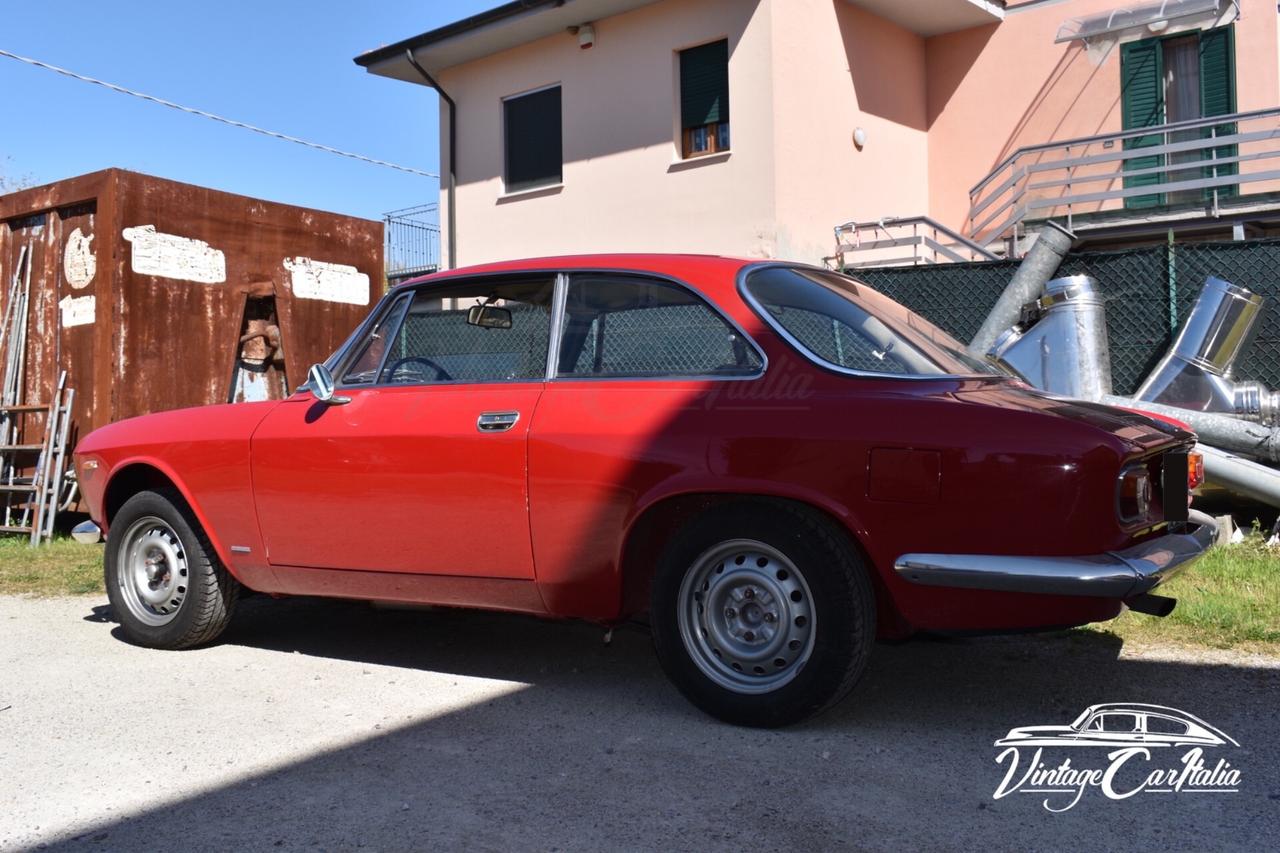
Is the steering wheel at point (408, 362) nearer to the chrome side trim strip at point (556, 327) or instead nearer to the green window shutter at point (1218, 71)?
the chrome side trim strip at point (556, 327)

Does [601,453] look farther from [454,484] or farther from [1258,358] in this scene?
[1258,358]

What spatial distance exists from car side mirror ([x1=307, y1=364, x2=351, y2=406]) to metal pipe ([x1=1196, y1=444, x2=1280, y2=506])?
4.82 metres

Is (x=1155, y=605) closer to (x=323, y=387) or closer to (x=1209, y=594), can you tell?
(x=1209, y=594)

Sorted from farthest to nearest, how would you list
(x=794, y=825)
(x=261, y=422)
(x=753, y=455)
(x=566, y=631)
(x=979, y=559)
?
(x=566, y=631)
(x=261, y=422)
(x=753, y=455)
(x=979, y=559)
(x=794, y=825)

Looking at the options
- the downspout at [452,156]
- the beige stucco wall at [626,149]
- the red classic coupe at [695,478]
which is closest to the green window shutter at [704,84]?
the beige stucco wall at [626,149]

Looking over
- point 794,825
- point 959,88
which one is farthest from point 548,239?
point 794,825

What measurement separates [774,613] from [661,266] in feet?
4.33

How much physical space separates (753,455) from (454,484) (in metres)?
1.16

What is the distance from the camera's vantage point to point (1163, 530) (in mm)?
3652

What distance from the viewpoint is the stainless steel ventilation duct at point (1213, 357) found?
7492 mm

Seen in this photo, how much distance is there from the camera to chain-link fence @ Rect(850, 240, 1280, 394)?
784 cm

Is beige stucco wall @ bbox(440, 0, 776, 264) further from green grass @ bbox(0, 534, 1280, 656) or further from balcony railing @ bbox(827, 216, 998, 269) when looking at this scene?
green grass @ bbox(0, 534, 1280, 656)

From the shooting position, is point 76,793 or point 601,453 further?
point 601,453

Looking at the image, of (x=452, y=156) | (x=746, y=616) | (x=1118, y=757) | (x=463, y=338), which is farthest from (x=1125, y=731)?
(x=452, y=156)
